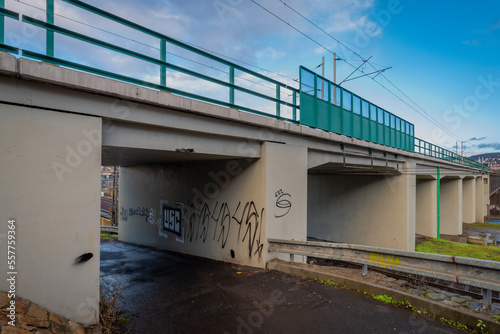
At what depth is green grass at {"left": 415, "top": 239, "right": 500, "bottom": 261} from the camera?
51.1 ft

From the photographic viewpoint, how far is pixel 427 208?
22188 mm

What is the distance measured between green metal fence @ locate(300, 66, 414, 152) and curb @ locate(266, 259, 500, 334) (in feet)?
13.8

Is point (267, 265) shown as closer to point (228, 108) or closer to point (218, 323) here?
point (218, 323)

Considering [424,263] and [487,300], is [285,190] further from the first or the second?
[487,300]

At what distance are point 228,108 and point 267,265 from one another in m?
3.82

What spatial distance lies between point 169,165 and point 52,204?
21.2ft

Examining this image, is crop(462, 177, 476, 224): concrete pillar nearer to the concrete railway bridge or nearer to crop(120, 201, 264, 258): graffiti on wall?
the concrete railway bridge

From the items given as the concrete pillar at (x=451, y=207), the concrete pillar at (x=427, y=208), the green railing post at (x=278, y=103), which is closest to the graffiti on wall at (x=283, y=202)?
the green railing post at (x=278, y=103)

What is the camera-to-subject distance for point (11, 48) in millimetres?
3539

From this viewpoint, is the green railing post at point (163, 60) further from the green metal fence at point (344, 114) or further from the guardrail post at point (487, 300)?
the guardrail post at point (487, 300)

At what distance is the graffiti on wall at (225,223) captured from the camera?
23.3ft

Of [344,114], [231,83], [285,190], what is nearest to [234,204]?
[285,190]

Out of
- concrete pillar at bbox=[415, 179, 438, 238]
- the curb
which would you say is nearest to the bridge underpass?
the curb

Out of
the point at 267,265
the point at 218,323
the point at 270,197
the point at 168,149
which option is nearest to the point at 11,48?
the point at 168,149
